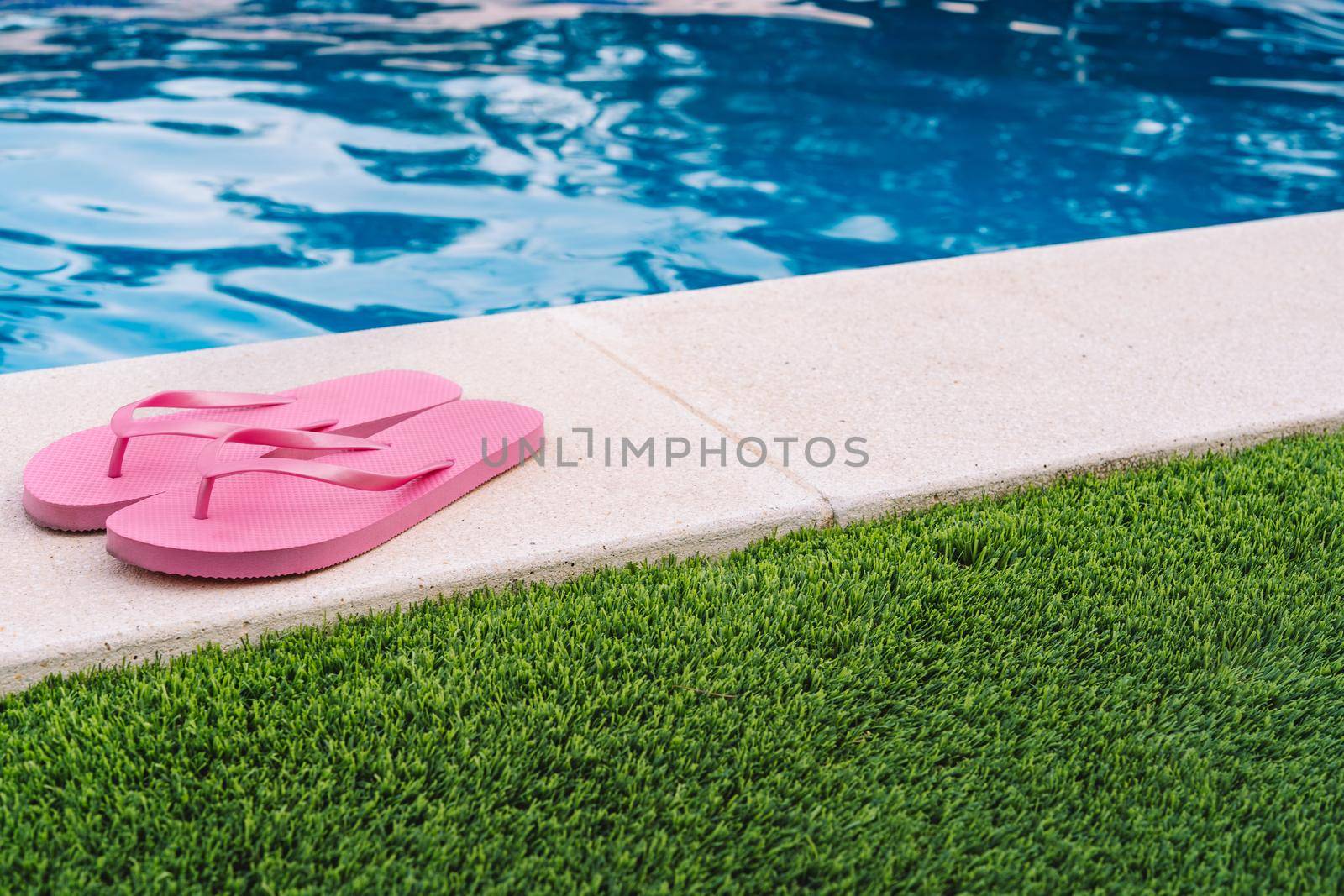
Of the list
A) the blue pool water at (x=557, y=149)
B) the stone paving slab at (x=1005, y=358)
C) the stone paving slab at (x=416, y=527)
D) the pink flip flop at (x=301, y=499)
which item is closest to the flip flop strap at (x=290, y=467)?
the pink flip flop at (x=301, y=499)

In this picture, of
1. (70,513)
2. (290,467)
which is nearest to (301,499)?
(290,467)

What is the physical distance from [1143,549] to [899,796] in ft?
2.91

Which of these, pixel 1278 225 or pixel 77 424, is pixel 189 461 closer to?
pixel 77 424

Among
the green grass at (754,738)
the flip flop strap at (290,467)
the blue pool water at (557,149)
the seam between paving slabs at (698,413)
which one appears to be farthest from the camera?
the blue pool water at (557,149)

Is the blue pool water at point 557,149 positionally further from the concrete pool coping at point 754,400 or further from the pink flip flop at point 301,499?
the pink flip flop at point 301,499

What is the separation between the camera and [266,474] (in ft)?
7.00

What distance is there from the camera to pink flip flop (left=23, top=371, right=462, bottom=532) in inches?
79.5

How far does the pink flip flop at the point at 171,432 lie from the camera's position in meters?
2.02

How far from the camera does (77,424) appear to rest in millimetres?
2428

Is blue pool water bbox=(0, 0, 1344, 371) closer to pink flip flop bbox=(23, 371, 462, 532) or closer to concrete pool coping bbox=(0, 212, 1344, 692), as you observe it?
concrete pool coping bbox=(0, 212, 1344, 692)

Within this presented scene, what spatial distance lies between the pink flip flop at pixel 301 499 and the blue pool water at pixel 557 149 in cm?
233

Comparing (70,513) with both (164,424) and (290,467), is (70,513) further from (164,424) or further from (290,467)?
(290,467)

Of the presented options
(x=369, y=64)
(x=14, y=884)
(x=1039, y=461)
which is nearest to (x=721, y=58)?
(x=369, y=64)

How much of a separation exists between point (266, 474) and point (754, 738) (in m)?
1.10
